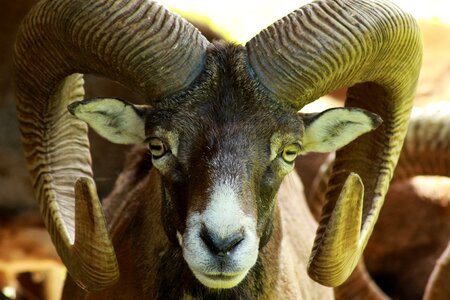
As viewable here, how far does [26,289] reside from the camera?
12.2 metres

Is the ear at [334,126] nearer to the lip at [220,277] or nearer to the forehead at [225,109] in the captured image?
the forehead at [225,109]

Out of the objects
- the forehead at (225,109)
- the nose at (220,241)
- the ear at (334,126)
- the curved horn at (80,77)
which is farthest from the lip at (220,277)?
the ear at (334,126)

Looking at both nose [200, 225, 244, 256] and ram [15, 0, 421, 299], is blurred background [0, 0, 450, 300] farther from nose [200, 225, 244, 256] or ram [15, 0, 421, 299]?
nose [200, 225, 244, 256]

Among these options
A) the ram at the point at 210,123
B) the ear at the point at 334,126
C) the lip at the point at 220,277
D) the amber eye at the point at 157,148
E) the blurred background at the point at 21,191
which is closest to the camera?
the lip at the point at 220,277

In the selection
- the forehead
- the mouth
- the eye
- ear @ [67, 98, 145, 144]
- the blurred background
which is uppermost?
Result: the forehead

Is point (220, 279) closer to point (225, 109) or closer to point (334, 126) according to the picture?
point (225, 109)

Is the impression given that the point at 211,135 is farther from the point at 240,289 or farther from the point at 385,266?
the point at 385,266

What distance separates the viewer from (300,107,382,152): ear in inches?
244

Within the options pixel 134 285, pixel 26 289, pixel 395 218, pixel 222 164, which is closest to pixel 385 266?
pixel 395 218

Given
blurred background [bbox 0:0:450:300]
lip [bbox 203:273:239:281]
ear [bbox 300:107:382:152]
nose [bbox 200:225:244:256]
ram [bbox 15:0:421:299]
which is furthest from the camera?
blurred background [bbox 0:0:450:300]

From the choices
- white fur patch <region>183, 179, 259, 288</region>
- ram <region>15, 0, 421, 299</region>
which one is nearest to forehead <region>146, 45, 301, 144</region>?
ram <region>15, 0, 421, 299</region>

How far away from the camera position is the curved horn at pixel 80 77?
19.4 feet

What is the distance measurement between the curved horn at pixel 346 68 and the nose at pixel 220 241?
81 centimetres

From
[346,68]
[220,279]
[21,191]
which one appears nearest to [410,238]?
[21,191]
